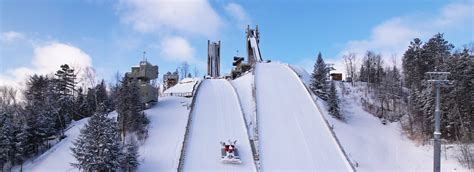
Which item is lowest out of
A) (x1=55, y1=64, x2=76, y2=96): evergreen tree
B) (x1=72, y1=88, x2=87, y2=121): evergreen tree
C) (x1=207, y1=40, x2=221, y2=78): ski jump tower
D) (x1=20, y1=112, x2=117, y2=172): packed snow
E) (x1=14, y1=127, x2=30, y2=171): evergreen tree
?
(x1=20, y1=112, x2=117, y2=172): packed snow

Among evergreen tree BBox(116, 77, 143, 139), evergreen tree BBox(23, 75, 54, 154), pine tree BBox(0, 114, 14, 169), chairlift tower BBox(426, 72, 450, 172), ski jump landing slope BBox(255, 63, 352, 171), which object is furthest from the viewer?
evergreen tree BBox(116, 77, 143, 139)

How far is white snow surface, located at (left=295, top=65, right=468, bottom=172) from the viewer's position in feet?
76.2

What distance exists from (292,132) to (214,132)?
4882 mm

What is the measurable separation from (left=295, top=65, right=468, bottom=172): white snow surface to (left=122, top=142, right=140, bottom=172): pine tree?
37.3 feet

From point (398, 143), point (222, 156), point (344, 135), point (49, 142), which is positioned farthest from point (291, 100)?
point (49, 142)

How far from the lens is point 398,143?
88.9 feet

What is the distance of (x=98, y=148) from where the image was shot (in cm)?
1984

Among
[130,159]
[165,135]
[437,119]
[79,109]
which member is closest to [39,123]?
[165,135]

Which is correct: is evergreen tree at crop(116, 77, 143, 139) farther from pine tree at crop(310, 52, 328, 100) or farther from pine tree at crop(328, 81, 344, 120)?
pine tree at crop(310, 52, 328, 100)

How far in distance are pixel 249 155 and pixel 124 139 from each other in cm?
775

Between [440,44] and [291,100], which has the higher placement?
[440,44]

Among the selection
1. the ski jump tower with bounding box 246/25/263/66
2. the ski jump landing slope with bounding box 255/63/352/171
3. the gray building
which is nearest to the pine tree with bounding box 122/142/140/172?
the ski jump landing slope with bounding box 255/63/352/171

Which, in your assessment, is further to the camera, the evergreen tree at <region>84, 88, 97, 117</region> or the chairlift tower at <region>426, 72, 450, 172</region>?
the evergreen tree at <region>84, 88, 97, 117</region>

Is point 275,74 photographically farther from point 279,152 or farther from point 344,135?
point 279,152
